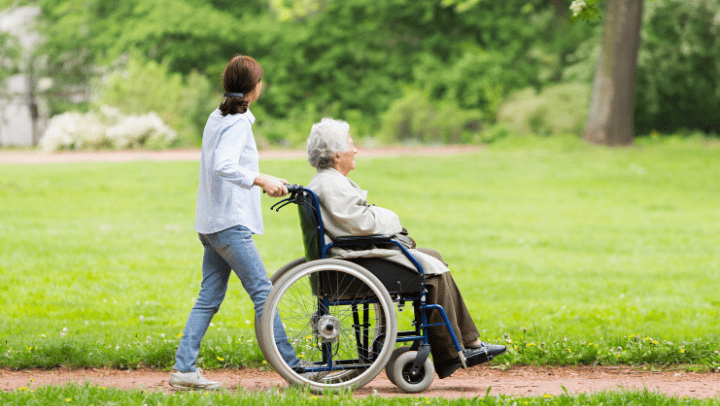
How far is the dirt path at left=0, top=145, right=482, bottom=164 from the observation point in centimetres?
1803

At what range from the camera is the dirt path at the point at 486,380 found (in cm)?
432

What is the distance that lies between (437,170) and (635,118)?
10668mm

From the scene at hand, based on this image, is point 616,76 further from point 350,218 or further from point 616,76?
point 350,218

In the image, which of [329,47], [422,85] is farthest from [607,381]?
[329,47]

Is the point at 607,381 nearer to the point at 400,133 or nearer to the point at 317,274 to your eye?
the point at 317,274

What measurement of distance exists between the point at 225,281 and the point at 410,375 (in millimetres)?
1108

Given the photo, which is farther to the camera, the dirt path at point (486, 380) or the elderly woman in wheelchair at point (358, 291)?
the dirt path at point (486, 380)

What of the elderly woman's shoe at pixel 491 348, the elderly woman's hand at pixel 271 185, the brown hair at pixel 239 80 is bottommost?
the elderly woman's shoe at pixel 491 348

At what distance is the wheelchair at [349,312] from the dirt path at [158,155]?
14013mm

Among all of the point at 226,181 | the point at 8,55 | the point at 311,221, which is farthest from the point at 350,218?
the point at 8,55

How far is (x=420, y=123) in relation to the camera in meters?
23.0

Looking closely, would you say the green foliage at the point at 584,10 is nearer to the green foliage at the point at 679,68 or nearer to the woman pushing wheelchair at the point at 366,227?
the woman pushing wheelchair at the point at 366,227

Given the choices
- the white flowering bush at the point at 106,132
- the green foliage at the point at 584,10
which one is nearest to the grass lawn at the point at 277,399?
the green foliage at the point at 584,10

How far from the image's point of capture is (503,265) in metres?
8.71
